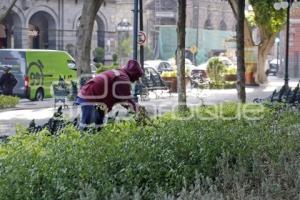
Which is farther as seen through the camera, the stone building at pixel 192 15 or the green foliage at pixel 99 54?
the stone building at pixel 192 15

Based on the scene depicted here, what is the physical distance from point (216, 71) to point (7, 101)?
15.5 metres

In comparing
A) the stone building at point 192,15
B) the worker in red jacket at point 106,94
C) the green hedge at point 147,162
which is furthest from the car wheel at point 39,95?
the stone building at point 192,15

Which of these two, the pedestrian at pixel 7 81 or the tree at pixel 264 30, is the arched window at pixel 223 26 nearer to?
the tree at pixel 264 30

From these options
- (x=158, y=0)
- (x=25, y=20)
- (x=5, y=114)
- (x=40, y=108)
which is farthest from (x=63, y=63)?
(x=158, y=0)

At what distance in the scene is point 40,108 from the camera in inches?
939

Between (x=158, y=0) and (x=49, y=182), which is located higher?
(x=158, y=0)

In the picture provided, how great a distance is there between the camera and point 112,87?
28.9ft

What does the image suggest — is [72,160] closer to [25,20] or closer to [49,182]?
[49,182]

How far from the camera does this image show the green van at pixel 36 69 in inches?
1020

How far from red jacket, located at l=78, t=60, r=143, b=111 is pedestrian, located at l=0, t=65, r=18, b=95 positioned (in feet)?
54.5

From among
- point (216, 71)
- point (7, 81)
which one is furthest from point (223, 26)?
point (7, 81)

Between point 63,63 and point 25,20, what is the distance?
827 inches

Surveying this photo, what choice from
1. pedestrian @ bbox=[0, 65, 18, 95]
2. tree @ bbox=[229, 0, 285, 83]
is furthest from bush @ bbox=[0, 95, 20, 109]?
tree @ bbox=[229, 0, 285, 83]

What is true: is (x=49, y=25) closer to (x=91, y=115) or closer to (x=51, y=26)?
(x=51, y=26)
